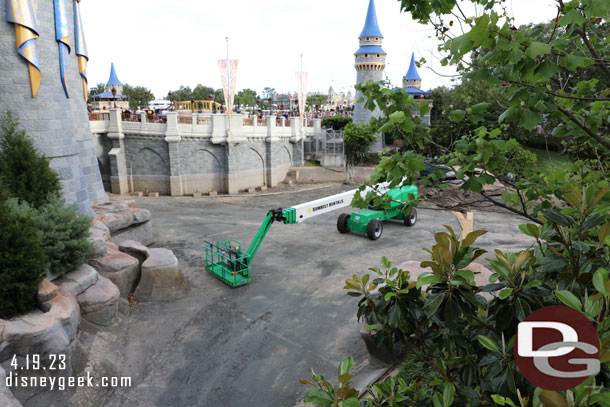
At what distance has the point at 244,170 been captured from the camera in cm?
3325

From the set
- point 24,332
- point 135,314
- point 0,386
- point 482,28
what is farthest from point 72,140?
point 482,28

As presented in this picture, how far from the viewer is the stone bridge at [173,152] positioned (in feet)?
101

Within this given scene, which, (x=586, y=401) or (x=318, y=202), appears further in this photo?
(x=318, y=202)

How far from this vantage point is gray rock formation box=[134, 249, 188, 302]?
1252 cm

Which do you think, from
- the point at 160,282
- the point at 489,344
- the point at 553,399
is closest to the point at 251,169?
the point at 160,282

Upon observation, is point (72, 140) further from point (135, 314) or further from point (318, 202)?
point (318, 202)

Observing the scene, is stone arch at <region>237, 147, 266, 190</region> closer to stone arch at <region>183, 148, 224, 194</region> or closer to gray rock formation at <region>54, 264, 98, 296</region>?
stone arch at <region>183, 148, 224, 194</region>

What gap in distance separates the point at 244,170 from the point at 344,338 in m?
24.4

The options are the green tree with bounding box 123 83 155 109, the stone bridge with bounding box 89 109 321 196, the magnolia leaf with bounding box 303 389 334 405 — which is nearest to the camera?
the magnolia leaf with bounding box 303 389 334 405

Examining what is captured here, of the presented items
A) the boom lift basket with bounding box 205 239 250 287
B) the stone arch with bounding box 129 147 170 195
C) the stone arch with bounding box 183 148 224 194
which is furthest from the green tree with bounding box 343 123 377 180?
the boom lift basket with bounding box 205 239 250 287

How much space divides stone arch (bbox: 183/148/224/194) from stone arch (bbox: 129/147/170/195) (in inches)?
63.6

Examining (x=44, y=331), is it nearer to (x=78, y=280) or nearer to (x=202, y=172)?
(x=78, y=280)

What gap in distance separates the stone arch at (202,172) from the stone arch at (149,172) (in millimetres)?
1615

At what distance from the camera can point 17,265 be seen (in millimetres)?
8633
